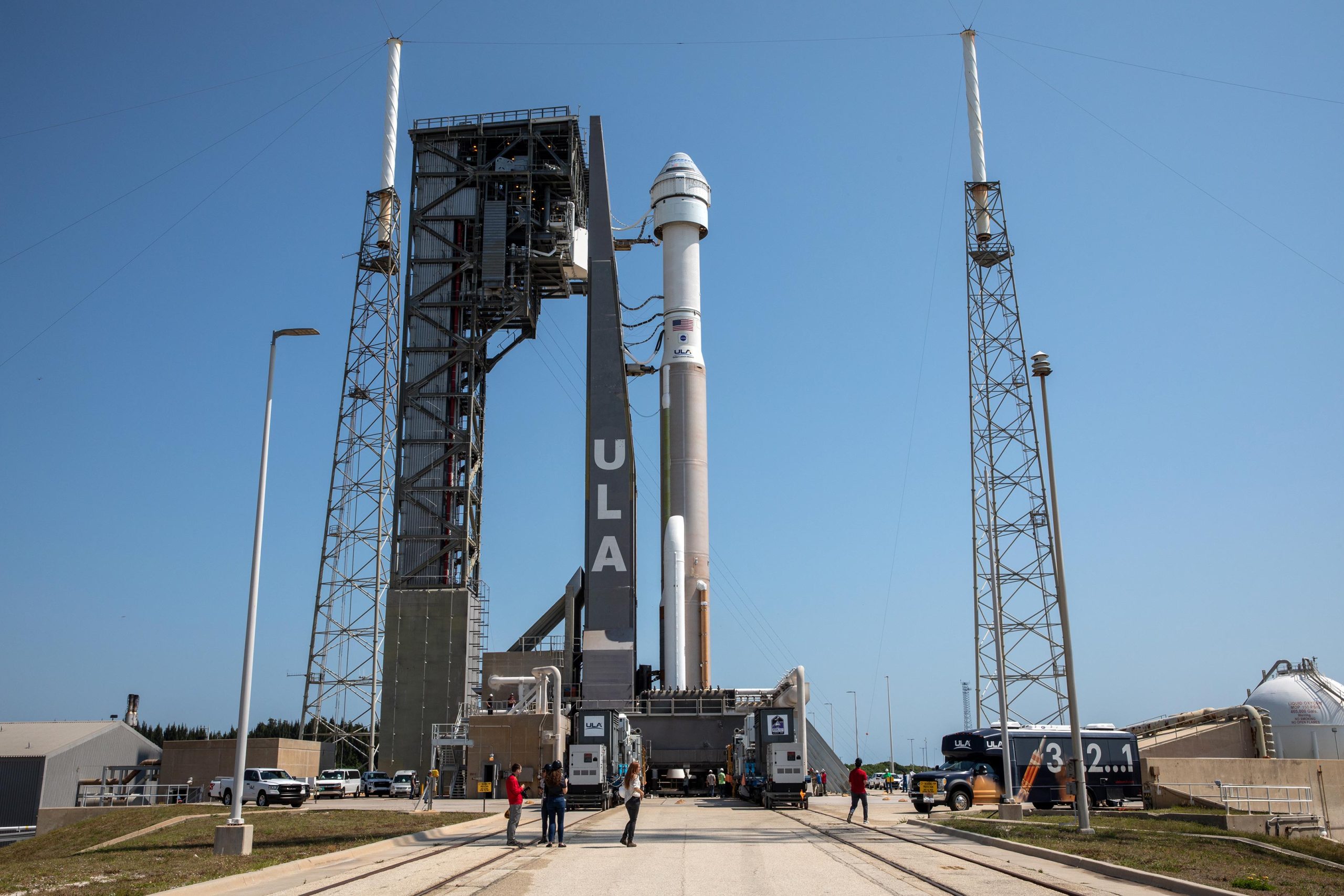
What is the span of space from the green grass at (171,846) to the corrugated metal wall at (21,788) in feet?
61.2

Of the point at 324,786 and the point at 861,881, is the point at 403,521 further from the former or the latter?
the point at 861,881

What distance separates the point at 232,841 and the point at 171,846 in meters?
4.76

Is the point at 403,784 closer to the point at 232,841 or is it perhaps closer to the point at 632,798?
the point at 232,841

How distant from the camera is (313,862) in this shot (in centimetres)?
1781

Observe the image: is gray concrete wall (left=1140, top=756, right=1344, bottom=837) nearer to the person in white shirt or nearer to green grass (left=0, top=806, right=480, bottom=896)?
the person in white shirt

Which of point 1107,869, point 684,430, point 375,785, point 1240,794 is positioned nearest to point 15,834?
point 375,785

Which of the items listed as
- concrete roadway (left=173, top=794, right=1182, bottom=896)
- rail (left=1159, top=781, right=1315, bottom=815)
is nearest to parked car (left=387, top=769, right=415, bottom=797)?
concrete roadway (left=173, top=794, right=1182, bottom=896)

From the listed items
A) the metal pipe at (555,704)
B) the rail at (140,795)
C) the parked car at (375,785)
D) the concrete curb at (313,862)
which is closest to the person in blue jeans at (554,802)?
the concrete curb at (313,862)

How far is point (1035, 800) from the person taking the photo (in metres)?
35.2

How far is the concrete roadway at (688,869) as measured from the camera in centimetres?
1441

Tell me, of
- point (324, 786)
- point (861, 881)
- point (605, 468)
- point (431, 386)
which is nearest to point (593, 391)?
point (605, 468)

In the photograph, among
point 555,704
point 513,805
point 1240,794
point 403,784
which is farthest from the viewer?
point 403,784

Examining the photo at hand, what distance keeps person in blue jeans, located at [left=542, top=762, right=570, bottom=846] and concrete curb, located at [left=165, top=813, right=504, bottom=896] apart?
222 centimetres

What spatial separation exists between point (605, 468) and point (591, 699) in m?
11.5
